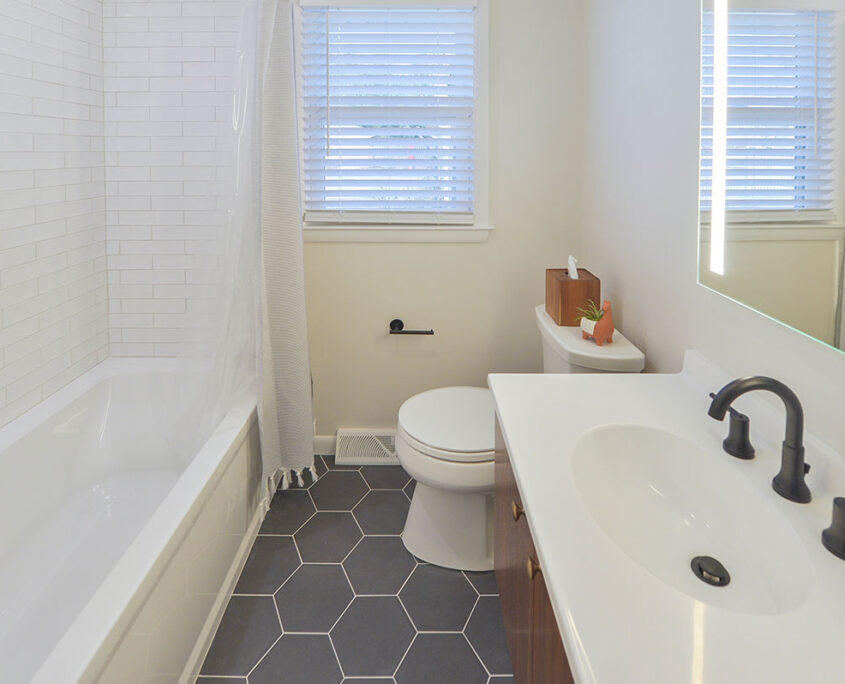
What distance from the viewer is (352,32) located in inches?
109

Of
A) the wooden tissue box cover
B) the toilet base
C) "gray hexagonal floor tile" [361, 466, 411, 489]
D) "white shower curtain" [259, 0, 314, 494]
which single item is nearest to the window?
"white shower curtain" [259, 0, 314, 494]

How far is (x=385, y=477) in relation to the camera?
287 centimetres

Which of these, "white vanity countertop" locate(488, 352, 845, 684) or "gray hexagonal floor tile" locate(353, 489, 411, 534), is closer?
"white vanity countertop" locate(488, 352, 845, 684)

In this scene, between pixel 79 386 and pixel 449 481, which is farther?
pixel 79 386

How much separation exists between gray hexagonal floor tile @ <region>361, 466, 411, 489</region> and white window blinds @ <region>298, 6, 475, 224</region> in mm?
1070

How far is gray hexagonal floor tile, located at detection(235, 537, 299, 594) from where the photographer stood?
2.14m

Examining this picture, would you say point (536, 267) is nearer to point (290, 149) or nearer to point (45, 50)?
point (290, 149)

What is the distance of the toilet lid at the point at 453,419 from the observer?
214 cm

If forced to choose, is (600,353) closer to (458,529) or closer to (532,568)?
(458,529)

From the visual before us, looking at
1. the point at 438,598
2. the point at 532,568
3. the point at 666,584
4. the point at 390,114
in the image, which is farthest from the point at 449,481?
the point at 390,114

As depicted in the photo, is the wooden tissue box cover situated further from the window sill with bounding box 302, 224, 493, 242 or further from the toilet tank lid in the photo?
the window sill with bounding box 302, 224, 493, 242

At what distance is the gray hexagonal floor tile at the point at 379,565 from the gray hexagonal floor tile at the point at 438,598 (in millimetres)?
43

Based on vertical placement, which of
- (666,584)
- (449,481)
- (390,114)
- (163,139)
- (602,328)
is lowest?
(449,481)

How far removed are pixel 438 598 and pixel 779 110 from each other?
1.61 meters
